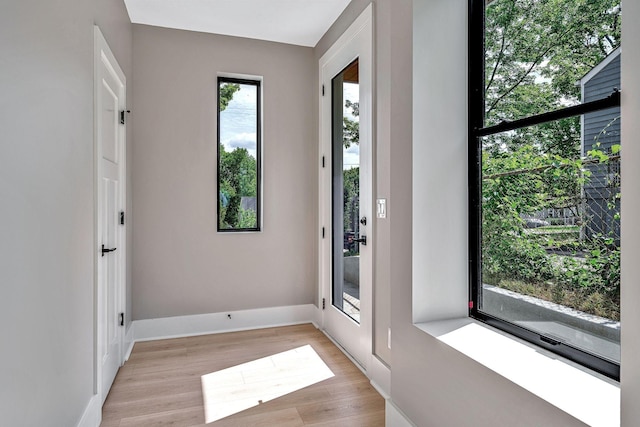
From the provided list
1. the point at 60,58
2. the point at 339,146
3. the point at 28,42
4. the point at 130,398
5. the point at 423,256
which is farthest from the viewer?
the point at 339,146

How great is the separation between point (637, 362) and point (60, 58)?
207 cm

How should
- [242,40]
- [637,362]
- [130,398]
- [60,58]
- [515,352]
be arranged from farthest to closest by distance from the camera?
[242,40] < [130,398] < [60,58] < [515,352] < [637,362]

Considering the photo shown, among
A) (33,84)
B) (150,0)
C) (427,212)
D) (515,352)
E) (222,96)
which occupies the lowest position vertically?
(515,352)

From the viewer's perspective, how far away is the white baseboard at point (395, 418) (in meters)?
1.79

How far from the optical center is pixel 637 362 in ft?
2.97

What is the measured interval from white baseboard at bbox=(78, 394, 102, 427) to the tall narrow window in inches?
69.0

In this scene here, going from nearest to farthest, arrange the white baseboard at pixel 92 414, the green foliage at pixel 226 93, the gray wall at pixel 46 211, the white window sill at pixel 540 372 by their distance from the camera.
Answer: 1. the white window sill at pixel 540 372
2. the gray wall at pixel 46 211
3. the white baseboard at pixel 92 414
4. the green foliage at pixel 226 93

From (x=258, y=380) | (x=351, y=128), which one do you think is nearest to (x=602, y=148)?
(x=351, y=128)

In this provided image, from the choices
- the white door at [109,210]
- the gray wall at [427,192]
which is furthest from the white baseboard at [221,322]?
the gray wall at [427,192]

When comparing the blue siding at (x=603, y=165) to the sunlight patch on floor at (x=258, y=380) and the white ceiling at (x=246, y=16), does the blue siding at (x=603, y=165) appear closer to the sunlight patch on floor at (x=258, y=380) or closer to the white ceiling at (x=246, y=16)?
the sunlight patch on floor at (x=258, y=380)

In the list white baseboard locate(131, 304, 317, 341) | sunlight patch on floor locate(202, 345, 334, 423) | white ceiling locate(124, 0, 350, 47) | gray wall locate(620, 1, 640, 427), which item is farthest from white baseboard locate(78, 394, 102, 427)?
white ceiling locate(124, 0, 350, 47)

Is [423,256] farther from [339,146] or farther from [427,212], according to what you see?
[339,146]

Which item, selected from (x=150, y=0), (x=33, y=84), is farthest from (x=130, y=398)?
(x=150, y=0)

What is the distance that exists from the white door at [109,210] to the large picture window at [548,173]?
1.89 metres
